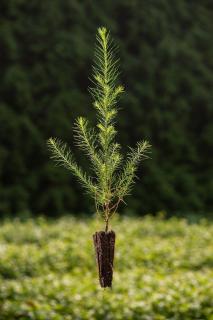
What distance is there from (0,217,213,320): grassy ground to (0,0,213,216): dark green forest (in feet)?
5.27

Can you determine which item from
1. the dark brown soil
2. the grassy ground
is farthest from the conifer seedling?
the grassy ground

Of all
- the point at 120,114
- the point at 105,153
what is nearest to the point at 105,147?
the point at 105,153

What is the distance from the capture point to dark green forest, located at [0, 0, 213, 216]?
11.2m

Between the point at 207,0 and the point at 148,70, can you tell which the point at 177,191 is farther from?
the point at 207,0

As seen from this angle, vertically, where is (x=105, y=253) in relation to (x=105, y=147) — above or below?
below

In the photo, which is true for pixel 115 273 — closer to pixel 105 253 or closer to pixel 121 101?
pixel 105 253

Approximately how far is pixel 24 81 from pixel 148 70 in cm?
237

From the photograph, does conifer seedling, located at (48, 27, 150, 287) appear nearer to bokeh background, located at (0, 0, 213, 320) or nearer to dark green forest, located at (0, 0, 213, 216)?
bokeh background, located at (0, 0, 213, 320)

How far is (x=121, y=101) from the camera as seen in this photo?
11930 millimetres

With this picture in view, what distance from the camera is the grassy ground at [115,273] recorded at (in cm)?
448

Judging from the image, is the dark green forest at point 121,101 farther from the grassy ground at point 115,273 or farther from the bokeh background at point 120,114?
the grassy ground at point 115,273

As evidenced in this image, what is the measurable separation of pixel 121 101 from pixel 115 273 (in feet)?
19.8

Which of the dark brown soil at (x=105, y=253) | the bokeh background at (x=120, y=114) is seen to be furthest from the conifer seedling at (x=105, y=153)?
the bokeh background at (x=120, y=114)

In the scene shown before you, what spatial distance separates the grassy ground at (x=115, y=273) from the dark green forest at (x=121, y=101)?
161 centimetres
